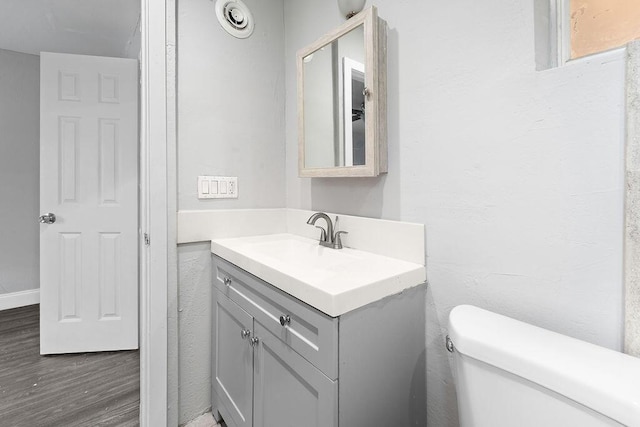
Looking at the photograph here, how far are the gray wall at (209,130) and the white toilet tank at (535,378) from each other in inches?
45.5

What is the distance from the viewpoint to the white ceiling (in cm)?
202

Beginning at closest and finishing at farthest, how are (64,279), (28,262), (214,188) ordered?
(214,188), (64,279), (28,262)

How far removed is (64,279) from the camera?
206cm

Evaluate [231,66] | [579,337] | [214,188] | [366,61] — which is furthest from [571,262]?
[231,66]

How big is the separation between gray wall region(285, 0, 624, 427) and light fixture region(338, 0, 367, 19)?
10 cm

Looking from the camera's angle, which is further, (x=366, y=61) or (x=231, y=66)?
(x=231, y=66)

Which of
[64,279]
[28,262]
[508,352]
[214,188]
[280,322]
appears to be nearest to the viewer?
[508,352]

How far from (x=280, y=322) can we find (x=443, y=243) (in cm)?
57

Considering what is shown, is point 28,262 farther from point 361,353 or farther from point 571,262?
point 571,262

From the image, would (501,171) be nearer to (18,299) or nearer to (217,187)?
(217,187)

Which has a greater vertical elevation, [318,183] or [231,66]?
[231,66]

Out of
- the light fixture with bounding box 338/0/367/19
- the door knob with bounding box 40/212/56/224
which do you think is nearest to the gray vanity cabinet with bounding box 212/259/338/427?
the light fixture with bounding box 338/0/367/19

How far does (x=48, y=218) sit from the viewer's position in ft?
6.51

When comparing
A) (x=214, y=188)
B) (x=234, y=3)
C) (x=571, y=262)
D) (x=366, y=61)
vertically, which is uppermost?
(x=234, y=3)
